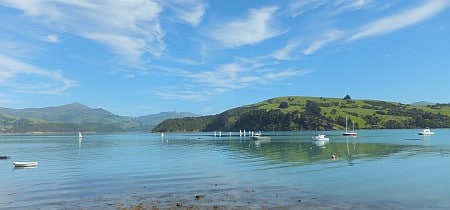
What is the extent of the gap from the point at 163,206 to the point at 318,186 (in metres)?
15.4

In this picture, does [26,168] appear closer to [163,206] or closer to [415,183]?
[163,206]

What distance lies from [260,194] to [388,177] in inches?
698

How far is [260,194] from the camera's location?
33.9 m

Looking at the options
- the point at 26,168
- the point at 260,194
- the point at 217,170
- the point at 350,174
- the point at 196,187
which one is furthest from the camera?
the point at 26,168

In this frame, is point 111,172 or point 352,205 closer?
point 352,205

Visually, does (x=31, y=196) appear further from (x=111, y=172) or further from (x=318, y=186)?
(x=318, y=186)

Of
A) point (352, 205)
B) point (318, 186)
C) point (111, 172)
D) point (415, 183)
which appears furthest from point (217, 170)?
point (352, 205)

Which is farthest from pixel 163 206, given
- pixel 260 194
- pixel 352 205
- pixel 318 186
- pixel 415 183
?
pixel 415 183

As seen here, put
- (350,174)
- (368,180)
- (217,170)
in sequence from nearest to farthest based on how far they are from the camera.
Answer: (368,180) → (350,174) → (217,170)

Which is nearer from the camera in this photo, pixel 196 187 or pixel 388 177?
pixel 196 187

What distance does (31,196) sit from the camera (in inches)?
1423

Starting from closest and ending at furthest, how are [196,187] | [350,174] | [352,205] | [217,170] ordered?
[352,205] < [196,187] < [350,174] < [217,170]

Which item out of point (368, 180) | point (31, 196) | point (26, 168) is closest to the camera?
point (31, 196)

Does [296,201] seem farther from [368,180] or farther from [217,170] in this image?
[217,170]
